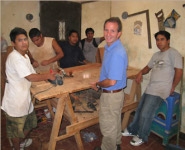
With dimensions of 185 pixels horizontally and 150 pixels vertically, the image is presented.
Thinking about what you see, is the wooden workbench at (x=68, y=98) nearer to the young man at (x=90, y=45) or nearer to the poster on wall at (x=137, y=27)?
the poster on wall at (x=137, y=27)

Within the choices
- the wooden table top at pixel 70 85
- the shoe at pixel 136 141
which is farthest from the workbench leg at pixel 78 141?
the shoe at pixel 136 141

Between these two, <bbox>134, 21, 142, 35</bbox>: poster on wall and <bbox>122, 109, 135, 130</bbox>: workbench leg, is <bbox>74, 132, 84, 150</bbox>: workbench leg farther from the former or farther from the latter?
<bbox>134, 21, 142, 35</bbox>: poster on wall

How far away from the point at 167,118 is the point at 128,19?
2.13m

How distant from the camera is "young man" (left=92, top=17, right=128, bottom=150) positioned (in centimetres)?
211

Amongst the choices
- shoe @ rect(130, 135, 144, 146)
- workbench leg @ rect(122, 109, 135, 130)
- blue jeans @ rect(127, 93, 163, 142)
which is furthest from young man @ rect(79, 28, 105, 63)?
shoe @ rect(130, 135, 144, 146)

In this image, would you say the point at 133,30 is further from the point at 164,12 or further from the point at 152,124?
the point at 152,124

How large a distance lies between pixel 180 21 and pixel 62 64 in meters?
2.42

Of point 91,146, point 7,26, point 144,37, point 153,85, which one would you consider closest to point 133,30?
point 144,37

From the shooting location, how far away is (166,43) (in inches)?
113

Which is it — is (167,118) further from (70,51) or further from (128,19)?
(70,51)

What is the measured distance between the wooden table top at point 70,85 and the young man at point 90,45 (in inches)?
41.7

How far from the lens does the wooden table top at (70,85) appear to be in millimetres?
2236

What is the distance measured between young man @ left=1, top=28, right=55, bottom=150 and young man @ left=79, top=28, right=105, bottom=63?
2013 mm

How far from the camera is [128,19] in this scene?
12.3ft
